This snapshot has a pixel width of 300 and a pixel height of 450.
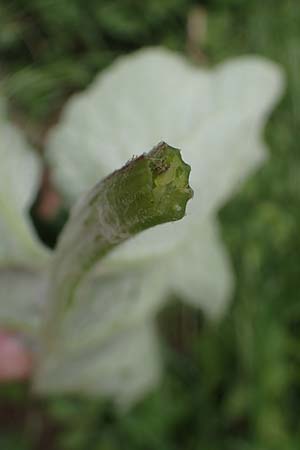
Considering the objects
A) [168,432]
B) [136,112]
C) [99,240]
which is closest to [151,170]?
[99,240]

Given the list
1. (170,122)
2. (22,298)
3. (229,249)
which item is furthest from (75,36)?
(22,298)

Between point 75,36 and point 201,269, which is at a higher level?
point 75,36

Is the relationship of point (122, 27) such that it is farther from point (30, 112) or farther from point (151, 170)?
point (151, 170)

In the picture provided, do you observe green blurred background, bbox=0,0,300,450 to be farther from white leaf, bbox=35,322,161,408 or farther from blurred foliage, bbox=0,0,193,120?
white leaf, bbox=35,322,161,408

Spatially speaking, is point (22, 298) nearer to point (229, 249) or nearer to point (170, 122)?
point (170, 122)

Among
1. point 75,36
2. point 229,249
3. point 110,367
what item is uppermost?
point 75,36

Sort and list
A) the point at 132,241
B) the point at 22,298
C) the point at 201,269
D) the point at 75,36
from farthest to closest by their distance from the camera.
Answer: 1. the point at 75,36
2. the point at 201,269
3. the point at 22,298
4. the point at 132,241

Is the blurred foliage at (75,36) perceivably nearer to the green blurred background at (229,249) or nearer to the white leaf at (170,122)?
the green blurred background at (229,249)

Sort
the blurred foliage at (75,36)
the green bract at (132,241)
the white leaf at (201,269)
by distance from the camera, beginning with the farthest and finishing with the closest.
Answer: the blurred foliage at (75,36), the white leaf at (201,269), the green bract at (132,241)

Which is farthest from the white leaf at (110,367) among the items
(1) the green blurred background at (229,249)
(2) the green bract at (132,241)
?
(1) the green blurred background at (229,249)
